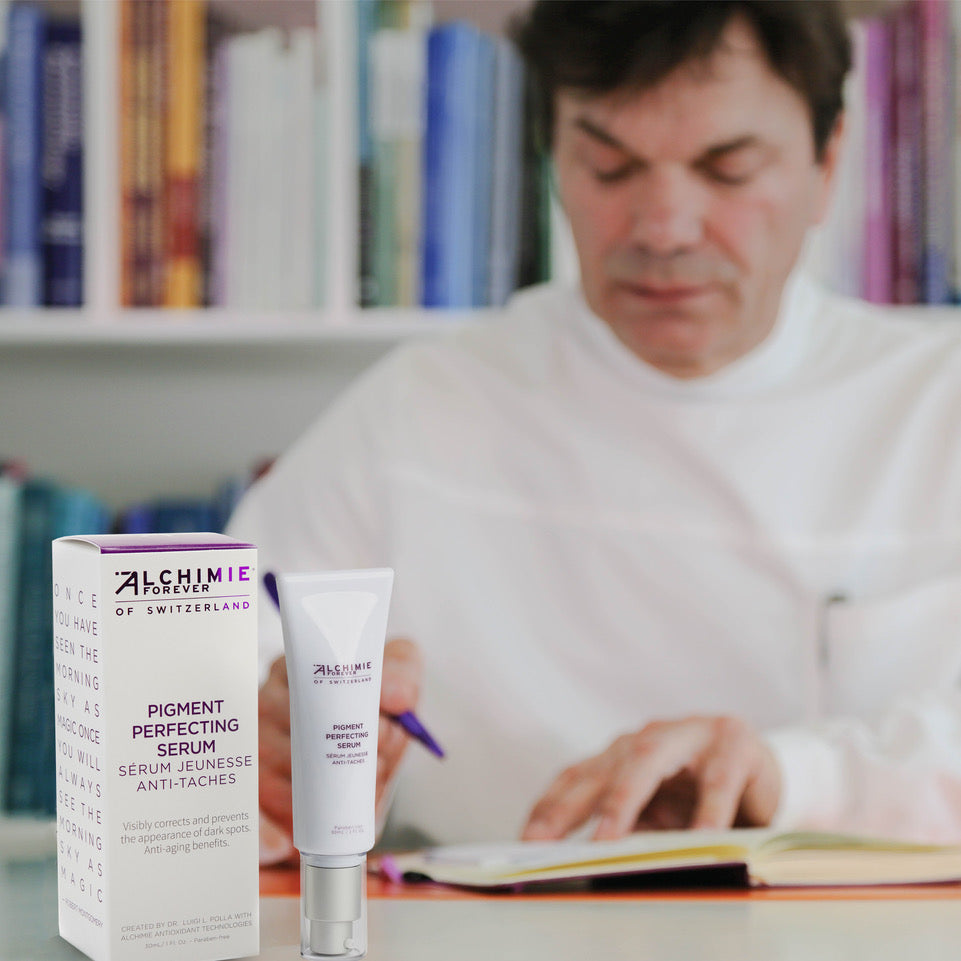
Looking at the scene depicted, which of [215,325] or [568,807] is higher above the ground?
[215,325]

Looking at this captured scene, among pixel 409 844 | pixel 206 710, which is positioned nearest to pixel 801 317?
pixel 409 844

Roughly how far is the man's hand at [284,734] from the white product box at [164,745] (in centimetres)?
15

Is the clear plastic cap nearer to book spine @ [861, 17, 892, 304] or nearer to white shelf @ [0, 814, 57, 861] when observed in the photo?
white shelf @ [0, 814, 57, 861]

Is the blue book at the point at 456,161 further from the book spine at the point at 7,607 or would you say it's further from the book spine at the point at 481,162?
the book spine at the point at 7,607

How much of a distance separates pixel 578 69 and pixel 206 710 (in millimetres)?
785

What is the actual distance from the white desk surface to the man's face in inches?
26.0

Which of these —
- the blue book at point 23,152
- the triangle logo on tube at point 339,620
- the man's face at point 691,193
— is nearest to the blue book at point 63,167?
the blue book at point 23,152

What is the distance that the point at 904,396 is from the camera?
129 cm

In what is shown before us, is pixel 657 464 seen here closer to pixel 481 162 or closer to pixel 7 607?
pixel 481 162

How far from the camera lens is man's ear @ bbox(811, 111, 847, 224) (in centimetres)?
124

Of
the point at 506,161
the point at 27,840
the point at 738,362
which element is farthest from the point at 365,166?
the point at 27,840

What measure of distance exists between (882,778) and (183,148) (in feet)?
→ 3.27

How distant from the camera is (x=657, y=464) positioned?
1.26 m

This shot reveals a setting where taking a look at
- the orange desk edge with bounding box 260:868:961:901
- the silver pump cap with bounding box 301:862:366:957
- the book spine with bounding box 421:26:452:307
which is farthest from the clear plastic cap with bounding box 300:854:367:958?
the book spine with bounding box 421:26:452:307
